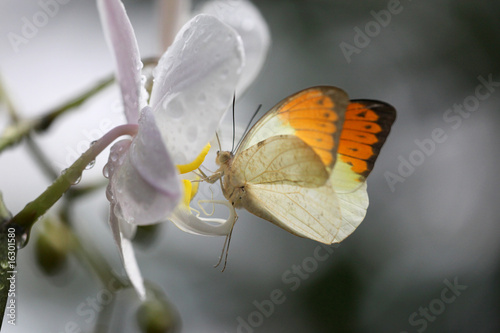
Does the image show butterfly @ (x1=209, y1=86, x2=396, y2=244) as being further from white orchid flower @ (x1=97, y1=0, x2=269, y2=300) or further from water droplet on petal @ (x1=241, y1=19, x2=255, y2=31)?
water droplet on petal @ (x1=241, y1=19, x2=255, y2=31)

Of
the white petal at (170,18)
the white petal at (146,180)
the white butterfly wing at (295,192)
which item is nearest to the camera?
the white petal at (146,180)

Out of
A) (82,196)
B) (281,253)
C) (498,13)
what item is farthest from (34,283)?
(498,13)

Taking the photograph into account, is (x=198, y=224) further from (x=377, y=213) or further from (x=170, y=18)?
(x=377, y=213)

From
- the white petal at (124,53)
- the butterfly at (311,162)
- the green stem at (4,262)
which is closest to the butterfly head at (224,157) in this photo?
the butterfly at (311,162)

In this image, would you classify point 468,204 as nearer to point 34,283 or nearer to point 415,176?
point 415,176

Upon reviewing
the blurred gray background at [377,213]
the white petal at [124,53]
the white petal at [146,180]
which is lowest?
the blurred gray background at [377,213]

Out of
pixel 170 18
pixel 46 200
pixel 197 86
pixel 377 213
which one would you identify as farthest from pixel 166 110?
pixel 377 213

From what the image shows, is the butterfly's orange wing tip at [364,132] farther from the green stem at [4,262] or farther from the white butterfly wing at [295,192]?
the green stem at [4,262]
